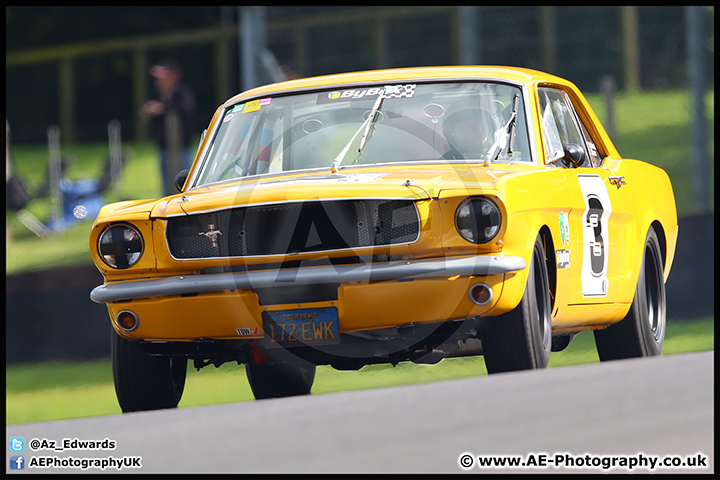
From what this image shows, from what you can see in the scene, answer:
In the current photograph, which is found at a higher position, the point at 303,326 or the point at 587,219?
the point at 587,219

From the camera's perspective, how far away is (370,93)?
607 centimetres

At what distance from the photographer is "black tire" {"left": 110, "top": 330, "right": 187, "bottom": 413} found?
545cm

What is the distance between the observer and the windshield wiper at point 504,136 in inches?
221

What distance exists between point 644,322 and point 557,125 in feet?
3.88

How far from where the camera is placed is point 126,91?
27.3 metres

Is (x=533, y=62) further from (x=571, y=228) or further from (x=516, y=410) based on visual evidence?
(x=516, y=410)

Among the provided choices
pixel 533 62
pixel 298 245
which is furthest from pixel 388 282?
pixel 533 62

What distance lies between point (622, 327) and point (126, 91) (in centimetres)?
2250

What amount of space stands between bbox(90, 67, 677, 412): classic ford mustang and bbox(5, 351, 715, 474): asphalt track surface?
0.51 meters

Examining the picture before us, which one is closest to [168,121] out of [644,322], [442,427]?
[644,322]

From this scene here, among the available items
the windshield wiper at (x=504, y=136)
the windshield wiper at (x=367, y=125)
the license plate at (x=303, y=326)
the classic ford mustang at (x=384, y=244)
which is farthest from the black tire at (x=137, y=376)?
the windshield wiper at (x=504, y=136)

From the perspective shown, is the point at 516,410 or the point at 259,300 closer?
the point at 516,410

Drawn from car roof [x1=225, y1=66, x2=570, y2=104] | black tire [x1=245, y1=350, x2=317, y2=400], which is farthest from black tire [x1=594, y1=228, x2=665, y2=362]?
black tire [x1=245, y1=350, x2=317, y2=400]

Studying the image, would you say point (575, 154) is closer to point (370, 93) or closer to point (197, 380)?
point (370, 93)
